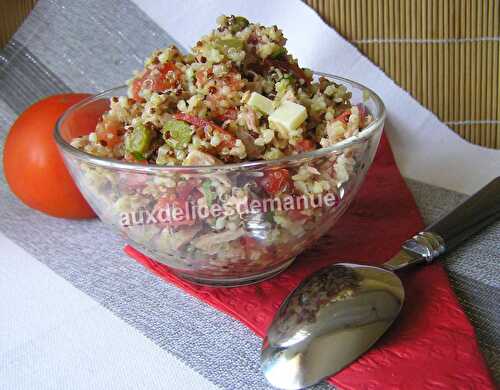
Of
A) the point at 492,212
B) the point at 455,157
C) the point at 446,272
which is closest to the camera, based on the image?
the point at 446,272

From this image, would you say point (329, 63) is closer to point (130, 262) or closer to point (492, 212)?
point (492, 212)

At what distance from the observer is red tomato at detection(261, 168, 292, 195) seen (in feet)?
2.54

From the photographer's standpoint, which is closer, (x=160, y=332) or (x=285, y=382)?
(x=285, y=382)

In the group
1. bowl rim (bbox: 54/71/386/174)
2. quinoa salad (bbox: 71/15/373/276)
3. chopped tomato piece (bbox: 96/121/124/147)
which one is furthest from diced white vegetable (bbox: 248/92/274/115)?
chopped tomato piece (bbox: 96/121/124/147)

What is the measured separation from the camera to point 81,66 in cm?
164

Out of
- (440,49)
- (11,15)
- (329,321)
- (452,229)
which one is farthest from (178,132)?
(11,15)

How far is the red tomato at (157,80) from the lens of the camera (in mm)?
911

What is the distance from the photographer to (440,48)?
5.01 feet

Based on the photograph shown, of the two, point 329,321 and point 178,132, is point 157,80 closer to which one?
point 178,132

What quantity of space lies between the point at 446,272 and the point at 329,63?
74 cm

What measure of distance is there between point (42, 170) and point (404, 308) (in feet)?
2.53

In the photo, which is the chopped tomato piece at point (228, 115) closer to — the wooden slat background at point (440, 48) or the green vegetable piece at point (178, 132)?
the green vegetable piece at point (178, 132)

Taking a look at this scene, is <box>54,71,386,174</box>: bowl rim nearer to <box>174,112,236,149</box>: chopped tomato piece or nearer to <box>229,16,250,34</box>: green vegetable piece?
<box>174,112,236,149</box>: chopped tomato piece

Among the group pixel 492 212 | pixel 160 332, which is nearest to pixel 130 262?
pixel 160 332
